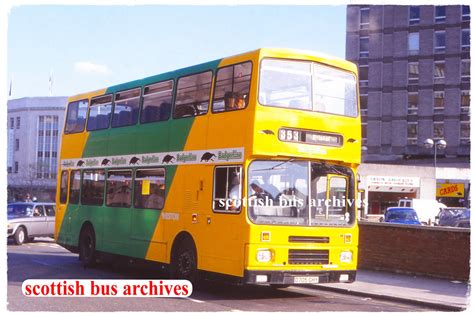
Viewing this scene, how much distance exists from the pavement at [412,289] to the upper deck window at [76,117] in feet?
26.1

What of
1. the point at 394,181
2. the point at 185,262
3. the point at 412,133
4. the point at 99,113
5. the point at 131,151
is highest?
the point at 412,133

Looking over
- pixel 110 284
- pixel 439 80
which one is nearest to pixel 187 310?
pixel 110 284

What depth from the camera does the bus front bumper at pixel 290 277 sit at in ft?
40.4

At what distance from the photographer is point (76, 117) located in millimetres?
19297

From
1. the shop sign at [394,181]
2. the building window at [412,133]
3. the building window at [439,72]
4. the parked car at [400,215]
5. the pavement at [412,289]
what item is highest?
the building window at [439,72]

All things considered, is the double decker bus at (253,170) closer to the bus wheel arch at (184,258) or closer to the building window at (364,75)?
the bus wheel arch at (184,258)

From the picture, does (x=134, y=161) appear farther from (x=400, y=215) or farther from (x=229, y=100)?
(x=400, y=215)

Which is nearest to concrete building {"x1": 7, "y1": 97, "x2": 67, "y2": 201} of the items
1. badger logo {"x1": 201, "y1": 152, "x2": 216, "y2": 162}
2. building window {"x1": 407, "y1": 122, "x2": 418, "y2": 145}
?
badger logo {"x1": 201, "y1": 152, "x2": 216, "y2": 162}

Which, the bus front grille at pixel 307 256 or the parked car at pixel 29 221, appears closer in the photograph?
the bus front grille at pixel 307 256

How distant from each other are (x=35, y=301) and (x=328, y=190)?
573 centimetres

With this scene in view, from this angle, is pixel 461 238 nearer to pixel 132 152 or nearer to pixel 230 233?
pixel 230 233

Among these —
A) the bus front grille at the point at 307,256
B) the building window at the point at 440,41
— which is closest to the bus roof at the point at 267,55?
the bus front grille at the point at 307,256

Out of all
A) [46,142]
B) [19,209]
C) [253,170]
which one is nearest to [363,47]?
[46,142]

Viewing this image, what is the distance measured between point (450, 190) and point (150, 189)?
130ft
